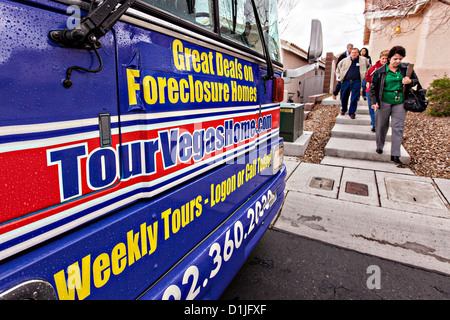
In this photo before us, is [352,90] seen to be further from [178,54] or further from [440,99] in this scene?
[178,54]

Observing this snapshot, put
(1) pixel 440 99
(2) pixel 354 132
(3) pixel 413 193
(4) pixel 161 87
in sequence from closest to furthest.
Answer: (4) pixel 161 87
(3) pixel 413 193
(2) pixel 354 132
(1) pixel 440 99

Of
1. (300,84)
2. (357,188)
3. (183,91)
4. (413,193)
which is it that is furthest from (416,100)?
(300,84)

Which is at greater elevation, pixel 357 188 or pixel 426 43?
pixel 426 43

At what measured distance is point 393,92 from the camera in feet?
15.6

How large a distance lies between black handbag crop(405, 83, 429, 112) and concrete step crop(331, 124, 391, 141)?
1710 mm

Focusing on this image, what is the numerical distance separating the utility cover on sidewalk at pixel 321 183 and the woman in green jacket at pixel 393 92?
166 centimetres

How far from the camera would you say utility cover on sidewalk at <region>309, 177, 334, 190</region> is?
4.32 meters

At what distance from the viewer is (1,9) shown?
2.16 ft

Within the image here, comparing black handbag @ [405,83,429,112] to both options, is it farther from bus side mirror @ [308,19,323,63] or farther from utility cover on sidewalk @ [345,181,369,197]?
bus side mirror @ [308,19,323,63]

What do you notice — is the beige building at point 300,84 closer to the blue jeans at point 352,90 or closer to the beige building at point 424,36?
the beige building at point 424,36

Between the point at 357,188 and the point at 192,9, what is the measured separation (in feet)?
12.5

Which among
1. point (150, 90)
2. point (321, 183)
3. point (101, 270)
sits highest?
point (150, 90)

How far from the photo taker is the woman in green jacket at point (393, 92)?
4.59m

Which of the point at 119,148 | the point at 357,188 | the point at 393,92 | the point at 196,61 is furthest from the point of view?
the point at 393,92
